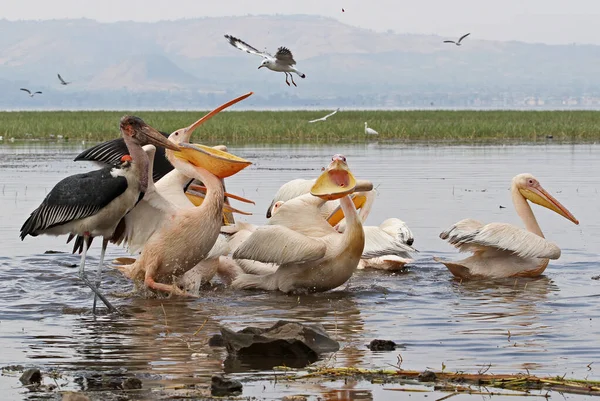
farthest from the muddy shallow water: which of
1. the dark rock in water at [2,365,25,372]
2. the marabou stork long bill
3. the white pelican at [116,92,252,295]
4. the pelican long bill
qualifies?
the marabou stork long bill

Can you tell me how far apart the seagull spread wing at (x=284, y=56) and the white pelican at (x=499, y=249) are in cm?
581

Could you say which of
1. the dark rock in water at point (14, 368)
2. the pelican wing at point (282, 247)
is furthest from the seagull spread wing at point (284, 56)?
the dark rock in water at point (14, 368)

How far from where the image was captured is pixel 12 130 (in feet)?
115

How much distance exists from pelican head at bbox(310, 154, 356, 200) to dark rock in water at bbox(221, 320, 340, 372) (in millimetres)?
2535

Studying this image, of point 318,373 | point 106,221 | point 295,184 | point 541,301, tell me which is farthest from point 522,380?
point 295,184

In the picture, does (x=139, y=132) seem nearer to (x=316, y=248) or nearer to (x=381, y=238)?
(x=316, y=248)

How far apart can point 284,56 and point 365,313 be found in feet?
25.2

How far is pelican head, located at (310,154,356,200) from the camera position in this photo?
27.4ft

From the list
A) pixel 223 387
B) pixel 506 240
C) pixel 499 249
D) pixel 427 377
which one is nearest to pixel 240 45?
pixel 499 249

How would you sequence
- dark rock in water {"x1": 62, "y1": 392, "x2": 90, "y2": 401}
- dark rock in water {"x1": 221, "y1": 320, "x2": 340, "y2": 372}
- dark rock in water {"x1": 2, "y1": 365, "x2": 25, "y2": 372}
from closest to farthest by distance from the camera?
dark rock in water {"x1": 62, "y1": 392, "x2": 90, "y2": 401} → dark rock in water {"x1": 2, "y1": 365, "x2": 25, "y2": 372} → dark rock in water {"x1": 221, "y1": 320, "x2": 340, "y2": 372}

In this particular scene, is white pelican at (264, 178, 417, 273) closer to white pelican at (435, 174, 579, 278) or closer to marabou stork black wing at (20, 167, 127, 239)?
white pelican at (435, 174, 579, 278)

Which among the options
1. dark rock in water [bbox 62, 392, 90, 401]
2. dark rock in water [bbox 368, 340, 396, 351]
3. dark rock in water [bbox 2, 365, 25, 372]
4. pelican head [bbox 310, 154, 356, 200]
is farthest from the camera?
pelican head [bbox 310, 154, 356, 200]

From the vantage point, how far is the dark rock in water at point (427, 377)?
17.0ft

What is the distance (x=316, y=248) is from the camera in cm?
822
